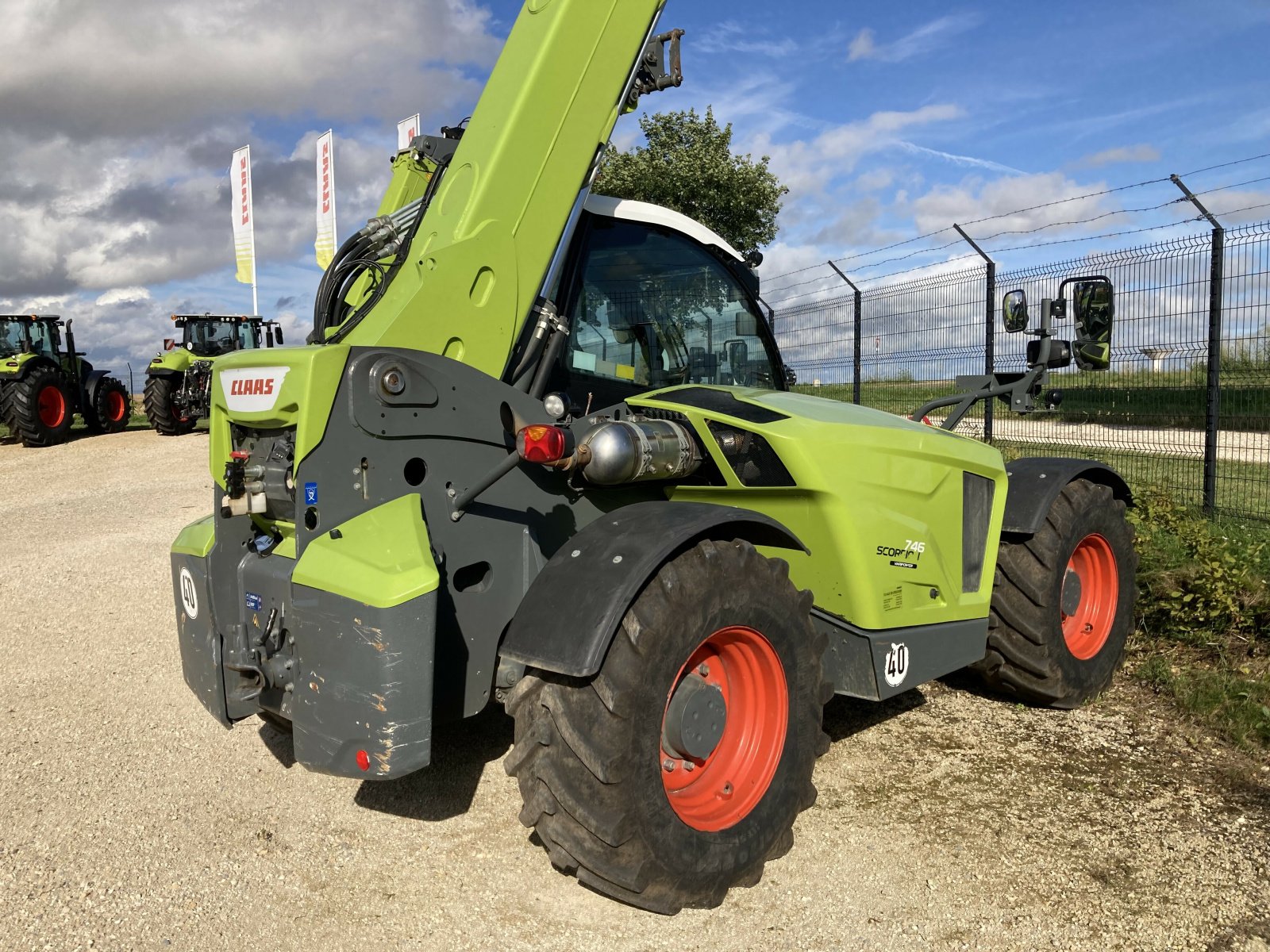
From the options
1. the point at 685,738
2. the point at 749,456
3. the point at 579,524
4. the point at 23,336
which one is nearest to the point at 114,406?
the point at 23,336

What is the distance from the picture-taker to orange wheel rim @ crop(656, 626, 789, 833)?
3180mm

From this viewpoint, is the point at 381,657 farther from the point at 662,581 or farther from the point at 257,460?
the point at 257,460

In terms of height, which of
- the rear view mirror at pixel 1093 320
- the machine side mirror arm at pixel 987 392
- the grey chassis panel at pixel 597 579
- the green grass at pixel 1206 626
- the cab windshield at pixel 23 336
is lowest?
the green grass at pixel 1206 626

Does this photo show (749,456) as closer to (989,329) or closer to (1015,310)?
(1015,310)

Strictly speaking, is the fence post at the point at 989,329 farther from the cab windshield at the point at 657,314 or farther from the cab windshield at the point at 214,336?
the cab windshield at the point at 214,336

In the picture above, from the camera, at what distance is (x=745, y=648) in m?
3.30

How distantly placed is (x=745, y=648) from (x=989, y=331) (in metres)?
7.82

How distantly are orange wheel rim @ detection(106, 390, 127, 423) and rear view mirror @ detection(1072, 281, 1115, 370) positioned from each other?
21.2 metres

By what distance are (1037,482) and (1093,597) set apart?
82 cm

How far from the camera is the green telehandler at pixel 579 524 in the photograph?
280 centimetres

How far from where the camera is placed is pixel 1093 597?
16.3 feet

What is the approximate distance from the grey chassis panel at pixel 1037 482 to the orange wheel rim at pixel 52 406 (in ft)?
64.0

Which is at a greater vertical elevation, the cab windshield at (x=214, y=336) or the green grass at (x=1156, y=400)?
the cab windshield at (x=214, y=336)

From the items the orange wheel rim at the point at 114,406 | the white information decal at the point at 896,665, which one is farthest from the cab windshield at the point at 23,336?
the white information decal at the point at 896,665
